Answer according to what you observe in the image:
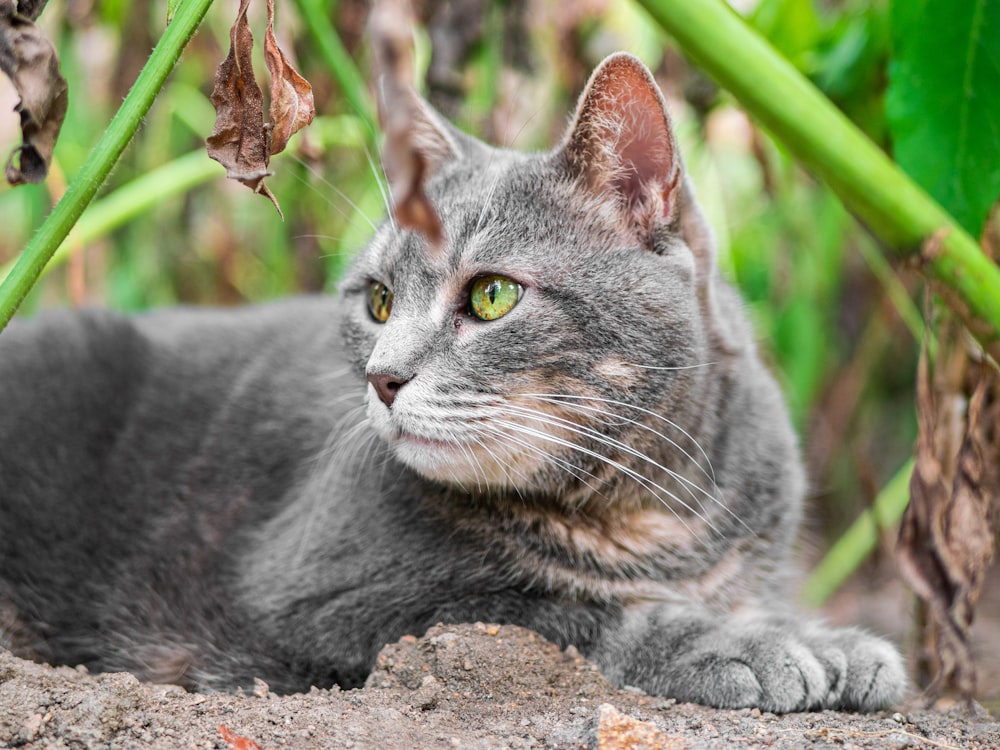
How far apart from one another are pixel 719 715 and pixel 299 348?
3.98 feet

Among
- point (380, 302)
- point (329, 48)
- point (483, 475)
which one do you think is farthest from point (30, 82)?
point (329, 48)

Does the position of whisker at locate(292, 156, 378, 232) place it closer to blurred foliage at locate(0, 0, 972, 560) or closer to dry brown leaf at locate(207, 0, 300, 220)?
blurred foliage at locate(0, 0, 972, 560)

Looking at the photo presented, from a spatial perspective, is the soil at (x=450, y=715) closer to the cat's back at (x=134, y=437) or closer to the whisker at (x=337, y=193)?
the cat's back at (x=134, y=437)

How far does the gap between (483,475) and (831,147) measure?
696 millimetres

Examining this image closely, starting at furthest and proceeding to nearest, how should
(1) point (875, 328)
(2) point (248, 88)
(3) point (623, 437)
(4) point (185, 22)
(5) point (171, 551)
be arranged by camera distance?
(1) point (875, 328), (5) point (171, 551), (3) point (623, 437), (2) point (248, 88), (4) point (185, 22)

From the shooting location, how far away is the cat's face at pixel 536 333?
1.44 m

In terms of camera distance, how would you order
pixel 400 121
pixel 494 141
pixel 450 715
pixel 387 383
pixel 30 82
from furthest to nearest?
pixel 494 141
pixel 387 383
pixel 450 715
pixel 30 82
pixel 400 121

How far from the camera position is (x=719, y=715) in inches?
53.2

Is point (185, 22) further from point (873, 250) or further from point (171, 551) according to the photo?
point (873, 250)

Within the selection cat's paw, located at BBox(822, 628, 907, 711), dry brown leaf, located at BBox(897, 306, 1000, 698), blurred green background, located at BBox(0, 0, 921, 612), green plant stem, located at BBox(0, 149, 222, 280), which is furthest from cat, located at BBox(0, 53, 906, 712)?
blurred green background, located at BBox(0, 0, 921, 612)

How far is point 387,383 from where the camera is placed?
1.43m

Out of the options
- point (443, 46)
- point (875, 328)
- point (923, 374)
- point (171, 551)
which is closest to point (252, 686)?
point (171, 551)

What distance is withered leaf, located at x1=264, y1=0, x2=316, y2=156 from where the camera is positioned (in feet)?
3.98

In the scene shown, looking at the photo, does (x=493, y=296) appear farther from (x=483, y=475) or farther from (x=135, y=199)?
(x=135, y=199)
